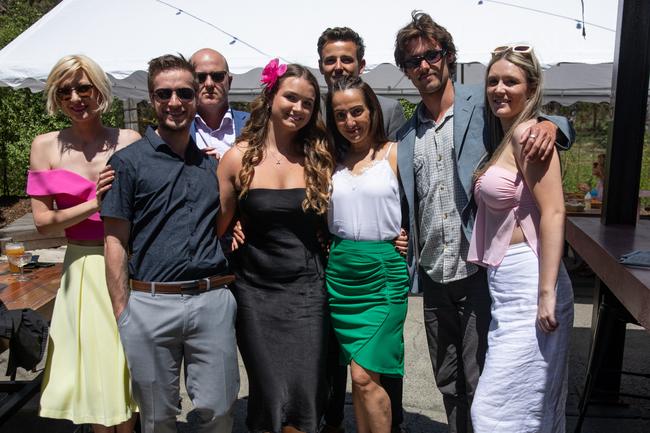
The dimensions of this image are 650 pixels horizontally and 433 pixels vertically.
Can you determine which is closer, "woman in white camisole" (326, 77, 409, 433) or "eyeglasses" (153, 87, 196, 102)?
"eyeglasses" (153, 87, 196, 102)

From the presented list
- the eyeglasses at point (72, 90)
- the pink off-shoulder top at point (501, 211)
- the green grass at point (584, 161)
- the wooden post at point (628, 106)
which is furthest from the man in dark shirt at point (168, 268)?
the green grass at point (584, 161)

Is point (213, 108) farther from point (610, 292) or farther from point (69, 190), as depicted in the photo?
point (610, 292)

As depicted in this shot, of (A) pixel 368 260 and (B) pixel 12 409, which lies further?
(B) pixel 12 409

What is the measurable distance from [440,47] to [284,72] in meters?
0.72

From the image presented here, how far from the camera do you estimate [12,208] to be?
471 inches

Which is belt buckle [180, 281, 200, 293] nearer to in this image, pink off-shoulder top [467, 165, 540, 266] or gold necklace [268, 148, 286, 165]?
gold necklace [268, 148, 286, 165]

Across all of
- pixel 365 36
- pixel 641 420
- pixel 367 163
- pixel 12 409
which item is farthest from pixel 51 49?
pixel 641 420

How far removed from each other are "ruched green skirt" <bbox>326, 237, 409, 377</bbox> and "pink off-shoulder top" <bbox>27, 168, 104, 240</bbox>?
42.5 inches

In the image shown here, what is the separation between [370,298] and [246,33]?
542 cm

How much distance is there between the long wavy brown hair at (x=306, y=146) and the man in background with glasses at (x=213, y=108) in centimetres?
53

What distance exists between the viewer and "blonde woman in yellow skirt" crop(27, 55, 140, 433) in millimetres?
2674

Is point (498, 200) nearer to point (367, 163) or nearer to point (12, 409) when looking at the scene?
point (367, 163)

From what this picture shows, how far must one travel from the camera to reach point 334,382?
11.0 feet

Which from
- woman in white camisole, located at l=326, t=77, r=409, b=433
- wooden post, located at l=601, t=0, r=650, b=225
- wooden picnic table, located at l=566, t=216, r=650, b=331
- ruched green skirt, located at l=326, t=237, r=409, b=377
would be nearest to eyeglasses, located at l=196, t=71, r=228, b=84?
woman in white camisole, located at l=326, t=77, r=409, b=433
